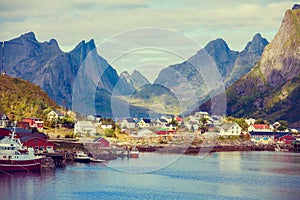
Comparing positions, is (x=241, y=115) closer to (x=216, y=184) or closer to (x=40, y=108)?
(x=40, y=108)

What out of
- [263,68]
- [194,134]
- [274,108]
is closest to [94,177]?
[194,134]

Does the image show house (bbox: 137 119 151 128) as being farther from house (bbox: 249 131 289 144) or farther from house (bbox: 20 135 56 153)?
house (bbox: 20 135 56 153)

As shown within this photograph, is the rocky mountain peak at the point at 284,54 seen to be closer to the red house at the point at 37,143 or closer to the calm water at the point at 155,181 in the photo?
the calm water at the point at 155,181

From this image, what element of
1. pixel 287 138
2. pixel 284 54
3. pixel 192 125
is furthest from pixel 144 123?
pixel 284 54

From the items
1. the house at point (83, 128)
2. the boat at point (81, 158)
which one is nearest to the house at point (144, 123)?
the house at point (83, 128)

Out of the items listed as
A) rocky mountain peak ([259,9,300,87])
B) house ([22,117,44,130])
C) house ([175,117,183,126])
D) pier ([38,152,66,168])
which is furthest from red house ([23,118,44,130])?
rocky mountain peak ([259,9,300,87])

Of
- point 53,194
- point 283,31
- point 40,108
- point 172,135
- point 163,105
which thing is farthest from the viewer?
point 283,31
